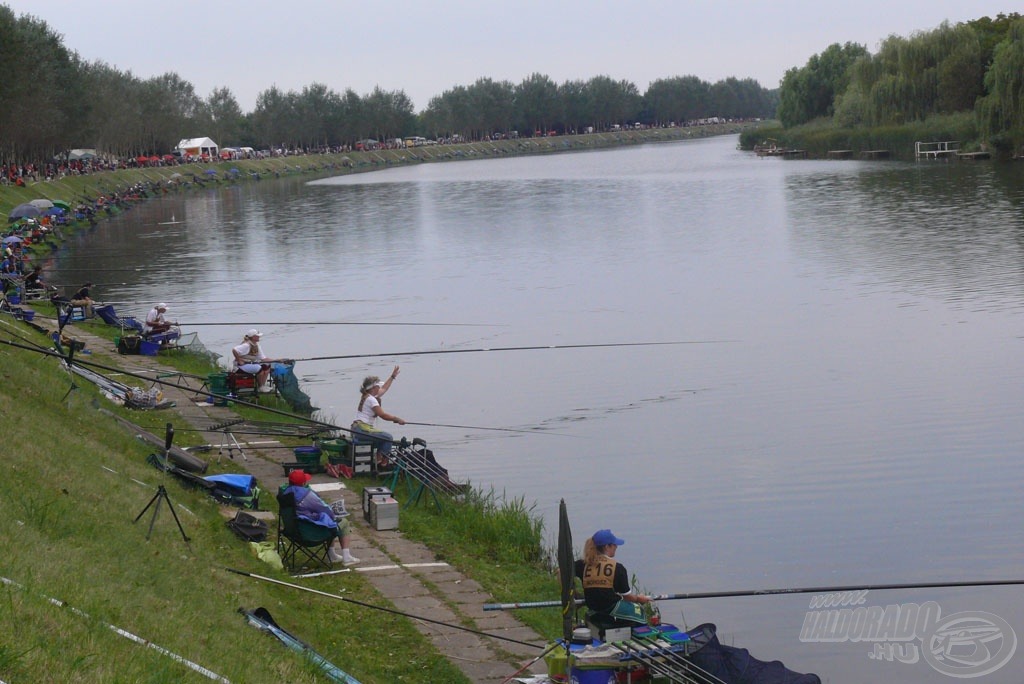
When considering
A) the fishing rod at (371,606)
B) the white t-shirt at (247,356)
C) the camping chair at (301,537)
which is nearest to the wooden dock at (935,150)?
the white t-shirt at (247,356)

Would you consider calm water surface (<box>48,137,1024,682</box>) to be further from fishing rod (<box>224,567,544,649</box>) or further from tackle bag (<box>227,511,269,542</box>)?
tackle bag (<box>227,511,269,542</box>)

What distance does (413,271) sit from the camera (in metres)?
44.9

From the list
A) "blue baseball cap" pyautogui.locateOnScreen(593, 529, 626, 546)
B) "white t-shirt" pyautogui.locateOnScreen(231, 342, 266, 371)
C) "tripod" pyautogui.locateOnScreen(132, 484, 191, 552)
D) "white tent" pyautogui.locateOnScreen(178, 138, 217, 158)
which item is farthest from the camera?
"white tent" pyautogui.locateOnScreen(178, 138, 217, 158)

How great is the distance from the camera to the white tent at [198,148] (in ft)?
499

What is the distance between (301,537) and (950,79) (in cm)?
8604

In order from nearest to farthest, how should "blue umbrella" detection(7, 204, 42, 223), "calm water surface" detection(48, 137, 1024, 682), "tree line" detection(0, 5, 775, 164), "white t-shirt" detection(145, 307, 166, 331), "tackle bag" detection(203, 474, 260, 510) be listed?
"tackle bag" detection(203, 474, 260, 510) → "calm water surface" detection(48, 137, 1024, 682) → "white t-shirt" detection(145, 307, 166, 331) → "blue umbrella" detection(7, 204, 42, 223) → "tree line" detection(0, 5, 775, 164)

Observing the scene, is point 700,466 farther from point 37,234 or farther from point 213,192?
point 213,192

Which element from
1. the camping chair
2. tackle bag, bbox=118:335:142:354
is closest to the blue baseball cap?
the camping chair

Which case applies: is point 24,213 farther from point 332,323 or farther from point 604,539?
point 604,539

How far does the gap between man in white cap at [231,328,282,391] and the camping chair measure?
873cm

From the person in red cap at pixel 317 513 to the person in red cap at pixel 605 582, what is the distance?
2758 mm

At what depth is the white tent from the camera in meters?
152

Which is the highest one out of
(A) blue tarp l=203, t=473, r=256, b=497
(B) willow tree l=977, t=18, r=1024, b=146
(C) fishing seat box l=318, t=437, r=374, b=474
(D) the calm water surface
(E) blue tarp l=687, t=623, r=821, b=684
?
(B) willow tree l=977, t=18, r=1024, b=146

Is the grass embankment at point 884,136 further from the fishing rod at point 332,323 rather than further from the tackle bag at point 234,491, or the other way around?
the tackle bag at point 234,491
